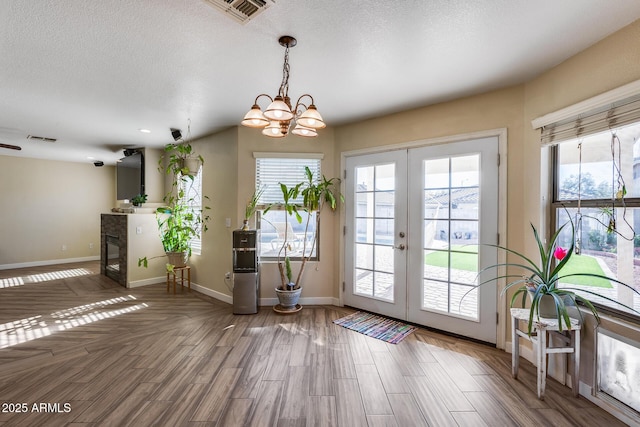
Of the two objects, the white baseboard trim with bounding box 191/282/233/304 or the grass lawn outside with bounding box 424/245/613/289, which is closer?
the grass lawn outside with bounding box 424/245/613/289

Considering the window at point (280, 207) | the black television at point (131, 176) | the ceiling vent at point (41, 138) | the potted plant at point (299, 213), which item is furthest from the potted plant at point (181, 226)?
the ceiling vent at point (41, 138)

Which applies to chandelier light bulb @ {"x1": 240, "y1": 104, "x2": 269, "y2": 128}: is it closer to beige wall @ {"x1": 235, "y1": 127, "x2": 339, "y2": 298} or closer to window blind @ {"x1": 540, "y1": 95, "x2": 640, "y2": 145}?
beige wall @ {"x1": 235, "y1": 127, "x2": 339, "y2": 298}

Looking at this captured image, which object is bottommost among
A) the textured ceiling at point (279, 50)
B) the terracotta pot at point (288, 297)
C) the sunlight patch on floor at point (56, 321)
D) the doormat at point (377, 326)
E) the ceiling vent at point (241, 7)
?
the sunlight patch on floor at point (56, 321)

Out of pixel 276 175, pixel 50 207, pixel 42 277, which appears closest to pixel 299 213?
pixel 276 175

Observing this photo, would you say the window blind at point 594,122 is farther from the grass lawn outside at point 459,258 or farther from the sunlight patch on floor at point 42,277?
the sunlight patch on floor at point 42,277

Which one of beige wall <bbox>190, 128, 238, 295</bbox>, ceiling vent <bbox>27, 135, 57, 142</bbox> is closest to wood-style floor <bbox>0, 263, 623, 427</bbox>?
beige wall <bbox>190, 128, 238, 295</bbox>

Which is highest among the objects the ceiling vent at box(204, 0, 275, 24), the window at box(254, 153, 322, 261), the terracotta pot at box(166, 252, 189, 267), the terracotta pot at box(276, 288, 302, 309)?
the ceiling vent at box(204, 0, 275, 24)

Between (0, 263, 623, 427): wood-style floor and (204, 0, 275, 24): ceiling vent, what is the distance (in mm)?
2462

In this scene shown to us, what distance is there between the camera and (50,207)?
6.46 metres

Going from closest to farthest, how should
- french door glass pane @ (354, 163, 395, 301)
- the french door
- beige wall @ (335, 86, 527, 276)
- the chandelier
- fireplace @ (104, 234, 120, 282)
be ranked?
the chandelier → beige wall @ (335, 86, 527, 276) → the french door → french door glass pane @ (354, 163, 395, 301) → fireplace @ (104, 234, 120, 282)

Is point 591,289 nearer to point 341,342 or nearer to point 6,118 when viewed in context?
point 341,342

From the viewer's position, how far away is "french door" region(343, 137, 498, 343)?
9.10ft

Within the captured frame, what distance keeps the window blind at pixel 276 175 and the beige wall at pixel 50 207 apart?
5879mm

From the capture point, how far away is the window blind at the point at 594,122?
1.74m
